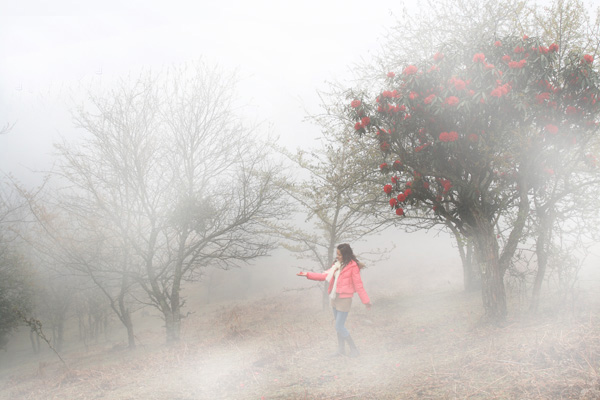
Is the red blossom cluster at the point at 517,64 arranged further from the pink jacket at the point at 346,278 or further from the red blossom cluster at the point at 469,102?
the pink jacket at the point at 346,278

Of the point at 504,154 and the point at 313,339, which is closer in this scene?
the point at 504,154

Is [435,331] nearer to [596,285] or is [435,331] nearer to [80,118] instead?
[596,285]

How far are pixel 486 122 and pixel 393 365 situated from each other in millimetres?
3993

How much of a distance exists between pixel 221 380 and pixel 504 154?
18.4 feet

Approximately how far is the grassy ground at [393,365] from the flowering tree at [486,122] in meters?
1.38

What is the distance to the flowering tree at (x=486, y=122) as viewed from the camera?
5.80 m

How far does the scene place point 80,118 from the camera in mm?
10812

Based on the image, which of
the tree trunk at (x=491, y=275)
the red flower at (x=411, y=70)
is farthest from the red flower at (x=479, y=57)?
the tree trunk at (x=491, y=275)

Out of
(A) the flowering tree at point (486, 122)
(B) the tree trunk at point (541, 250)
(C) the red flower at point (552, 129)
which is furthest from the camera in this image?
(B) the tree trunk at point (541, 250)

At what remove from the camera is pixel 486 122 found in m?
6.26

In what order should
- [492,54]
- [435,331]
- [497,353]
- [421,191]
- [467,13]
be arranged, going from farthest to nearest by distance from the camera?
[467,13], [435,331], [421,191], [492,54], [497,353]

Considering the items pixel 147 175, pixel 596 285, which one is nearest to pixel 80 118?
pixel 147 175

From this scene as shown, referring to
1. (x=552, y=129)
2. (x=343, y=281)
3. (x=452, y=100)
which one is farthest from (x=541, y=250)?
(x=343, y=281)

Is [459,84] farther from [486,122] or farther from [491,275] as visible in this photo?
[491,275]
